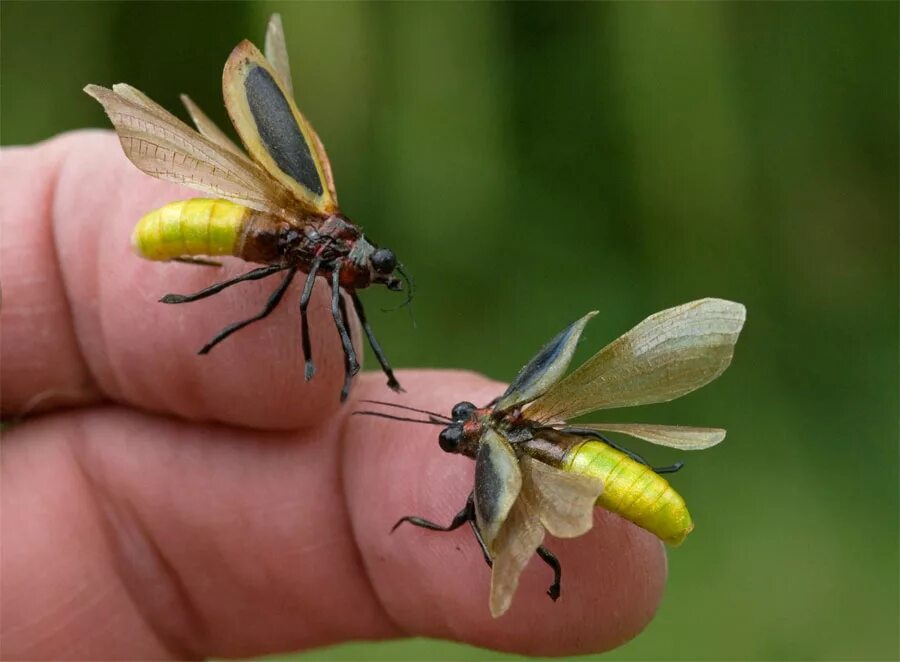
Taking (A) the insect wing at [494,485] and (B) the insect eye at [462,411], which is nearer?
(A) the insect wing at [494,485]

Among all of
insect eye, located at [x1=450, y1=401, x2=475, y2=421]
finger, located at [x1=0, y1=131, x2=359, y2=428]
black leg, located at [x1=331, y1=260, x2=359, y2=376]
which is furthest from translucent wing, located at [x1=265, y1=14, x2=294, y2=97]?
insect eye, located at [x1=450, y1=401, x2=475, y2=421]

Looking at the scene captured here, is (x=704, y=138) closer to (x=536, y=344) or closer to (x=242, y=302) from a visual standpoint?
(x=536, y=344)

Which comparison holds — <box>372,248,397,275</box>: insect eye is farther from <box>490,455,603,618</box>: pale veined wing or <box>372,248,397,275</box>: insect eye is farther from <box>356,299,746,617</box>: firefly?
<box>490,455,603,618</box>: pale veined wing

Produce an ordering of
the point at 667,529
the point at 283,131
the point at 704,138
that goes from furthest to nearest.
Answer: the point at 704,138, the point at 283,131, the point at 667,529

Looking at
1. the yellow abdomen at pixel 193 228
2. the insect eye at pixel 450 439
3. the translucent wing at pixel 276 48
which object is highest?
the translucent wing at pixel 276 48

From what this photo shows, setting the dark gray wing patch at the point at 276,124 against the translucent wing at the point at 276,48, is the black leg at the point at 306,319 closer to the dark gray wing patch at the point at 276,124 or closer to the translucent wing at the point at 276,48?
the dark gray wing patch at the point at 276,124

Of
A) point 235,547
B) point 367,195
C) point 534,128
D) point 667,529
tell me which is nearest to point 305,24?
point 367,195

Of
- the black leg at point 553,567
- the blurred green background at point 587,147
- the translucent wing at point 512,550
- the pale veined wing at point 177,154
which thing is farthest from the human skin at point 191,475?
the blurred green background at point 587,147

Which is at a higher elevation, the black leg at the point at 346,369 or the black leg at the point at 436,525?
the black leg at the point at 346,369
